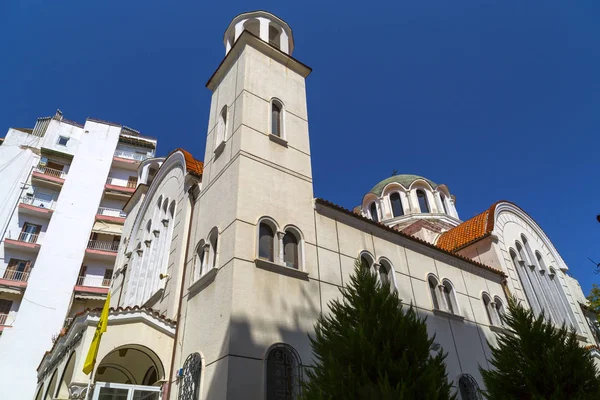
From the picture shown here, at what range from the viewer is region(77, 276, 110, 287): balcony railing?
26.8m

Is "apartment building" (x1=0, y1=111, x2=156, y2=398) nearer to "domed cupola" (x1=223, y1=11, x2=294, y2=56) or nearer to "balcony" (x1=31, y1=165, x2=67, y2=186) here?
Answer: "balcony" (x1=31, y1=165, x2=67, y2=186)

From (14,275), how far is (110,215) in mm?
6948

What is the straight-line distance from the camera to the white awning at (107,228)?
94.7ft

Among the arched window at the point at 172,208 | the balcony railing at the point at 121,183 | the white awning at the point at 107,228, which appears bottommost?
the arched window at the point at 172,208

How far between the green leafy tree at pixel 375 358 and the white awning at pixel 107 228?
25267 millimetres

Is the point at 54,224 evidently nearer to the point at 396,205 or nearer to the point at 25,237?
the point at 25,237

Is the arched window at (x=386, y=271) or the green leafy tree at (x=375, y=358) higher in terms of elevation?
the arched window at (x=386, y=271)

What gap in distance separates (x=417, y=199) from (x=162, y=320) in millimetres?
21273

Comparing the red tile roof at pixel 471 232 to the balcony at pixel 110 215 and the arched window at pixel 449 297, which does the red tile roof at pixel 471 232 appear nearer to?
the arched window at pixel 449 297

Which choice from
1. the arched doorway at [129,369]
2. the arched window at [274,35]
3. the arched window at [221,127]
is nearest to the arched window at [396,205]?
the arched window at [274,35]

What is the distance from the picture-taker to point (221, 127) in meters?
13.7

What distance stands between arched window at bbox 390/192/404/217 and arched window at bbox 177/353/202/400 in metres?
20.9

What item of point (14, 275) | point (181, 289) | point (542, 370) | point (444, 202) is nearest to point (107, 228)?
point (14, 275)

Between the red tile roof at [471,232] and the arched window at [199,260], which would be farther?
the red tile roof at [471,232]
